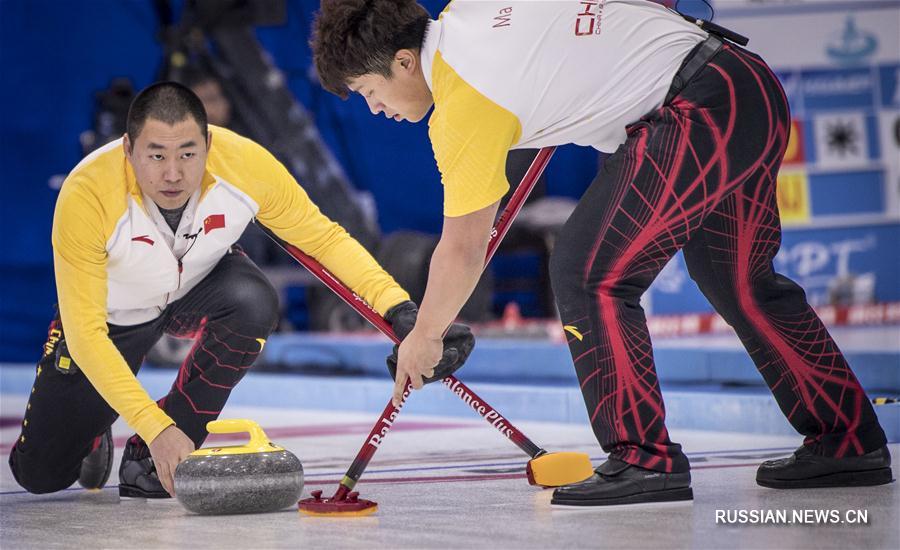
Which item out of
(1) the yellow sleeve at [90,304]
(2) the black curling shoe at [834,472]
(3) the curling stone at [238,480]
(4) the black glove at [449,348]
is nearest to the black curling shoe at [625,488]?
(2) the black curling shoe at [834,472]

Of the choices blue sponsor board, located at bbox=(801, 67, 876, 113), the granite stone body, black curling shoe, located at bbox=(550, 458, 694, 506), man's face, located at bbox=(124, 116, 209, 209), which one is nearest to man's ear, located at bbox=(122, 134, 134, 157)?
man's face, located at bbox=(124, 116, 209, 209)

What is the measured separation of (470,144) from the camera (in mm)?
2449

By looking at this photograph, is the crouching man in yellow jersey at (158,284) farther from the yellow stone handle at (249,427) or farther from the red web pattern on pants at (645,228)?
the red web pattern on pants at (645,228)

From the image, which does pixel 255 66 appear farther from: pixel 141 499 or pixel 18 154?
pixel 141 499

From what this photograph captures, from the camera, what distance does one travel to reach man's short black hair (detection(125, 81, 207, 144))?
300 centimetres

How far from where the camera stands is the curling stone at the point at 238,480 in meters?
2.64

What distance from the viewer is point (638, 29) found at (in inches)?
103

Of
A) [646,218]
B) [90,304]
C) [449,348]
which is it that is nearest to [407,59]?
[646,218]

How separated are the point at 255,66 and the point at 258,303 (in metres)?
5.90

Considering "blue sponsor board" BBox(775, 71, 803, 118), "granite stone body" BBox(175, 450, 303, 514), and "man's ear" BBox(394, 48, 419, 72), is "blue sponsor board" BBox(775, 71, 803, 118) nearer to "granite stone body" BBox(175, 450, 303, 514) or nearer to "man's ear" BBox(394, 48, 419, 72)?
"man's ear" BBox(394, 48, 419, 72)

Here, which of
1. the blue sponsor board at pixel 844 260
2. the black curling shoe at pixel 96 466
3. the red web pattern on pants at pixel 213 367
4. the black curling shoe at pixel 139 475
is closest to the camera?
the black curling shoe at pixel 139 475

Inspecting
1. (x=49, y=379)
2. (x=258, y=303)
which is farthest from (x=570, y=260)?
(x=49, y=379)

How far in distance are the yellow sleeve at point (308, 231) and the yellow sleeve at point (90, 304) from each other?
0.43 metres

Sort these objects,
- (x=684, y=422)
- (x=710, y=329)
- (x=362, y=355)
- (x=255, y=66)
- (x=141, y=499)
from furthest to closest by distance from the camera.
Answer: (x=255, y=66) → (x=710, y=329) → (x=362, y=355) → (x=684, y=422) → (x=141, y=499)
